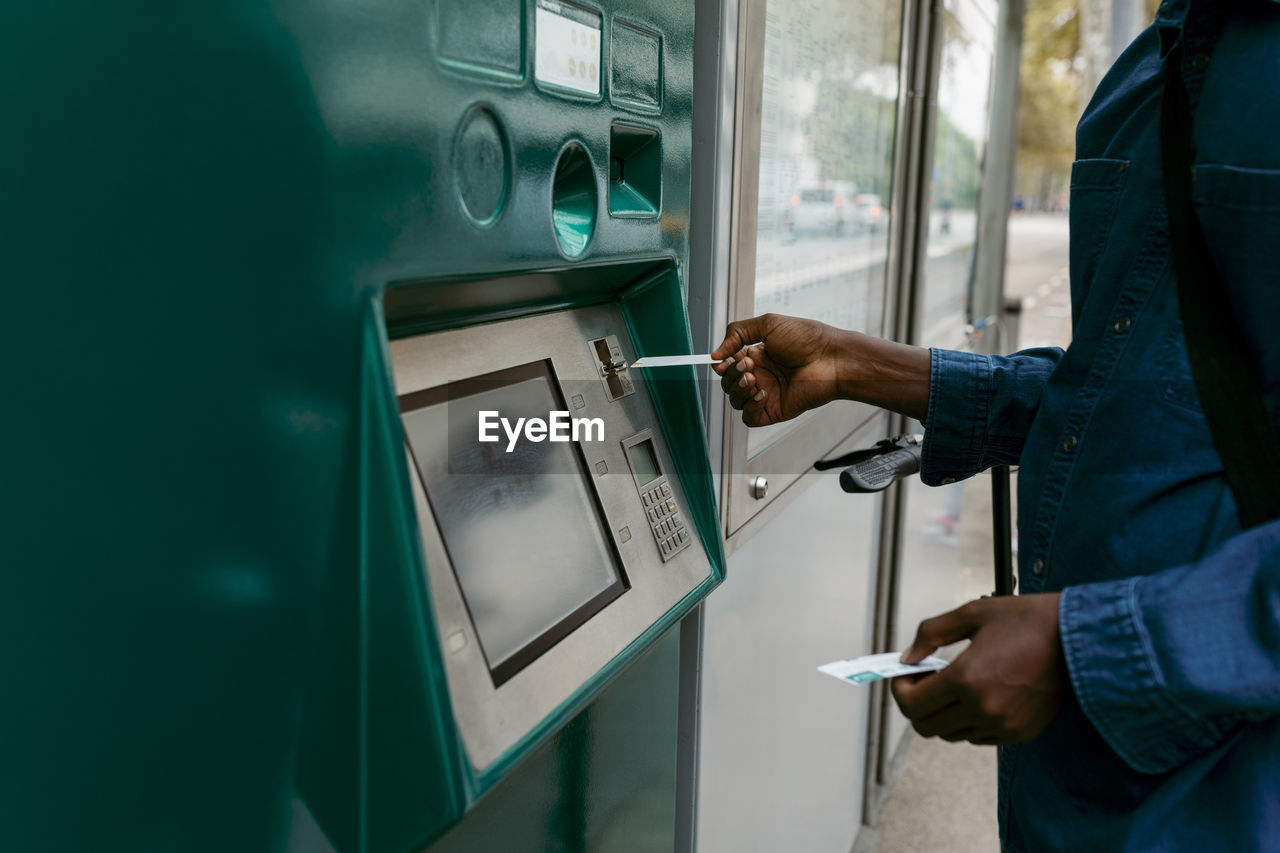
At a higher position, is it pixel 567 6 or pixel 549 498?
pixel 567 6

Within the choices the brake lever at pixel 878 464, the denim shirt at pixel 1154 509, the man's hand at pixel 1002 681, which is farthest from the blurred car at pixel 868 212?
the man's hand at pixel 1002 681

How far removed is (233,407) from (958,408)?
39.1 inches

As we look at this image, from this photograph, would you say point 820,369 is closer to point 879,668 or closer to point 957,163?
point 879,668

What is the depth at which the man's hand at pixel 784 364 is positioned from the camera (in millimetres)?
1406

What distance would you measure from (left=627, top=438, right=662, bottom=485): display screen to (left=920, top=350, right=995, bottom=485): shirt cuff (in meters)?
0.44

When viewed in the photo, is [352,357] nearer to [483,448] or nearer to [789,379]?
[483,448]

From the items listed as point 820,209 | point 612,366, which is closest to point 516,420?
point 612,366

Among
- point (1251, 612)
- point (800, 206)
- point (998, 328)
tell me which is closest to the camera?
point (1251, 612)

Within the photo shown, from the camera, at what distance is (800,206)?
6.09ft

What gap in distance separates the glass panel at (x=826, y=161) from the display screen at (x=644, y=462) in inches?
18.6

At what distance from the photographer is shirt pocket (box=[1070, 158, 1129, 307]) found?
3.53ft

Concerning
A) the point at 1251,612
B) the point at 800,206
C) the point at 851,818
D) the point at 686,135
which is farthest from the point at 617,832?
the point at 851,818

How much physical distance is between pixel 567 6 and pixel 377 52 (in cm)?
28
